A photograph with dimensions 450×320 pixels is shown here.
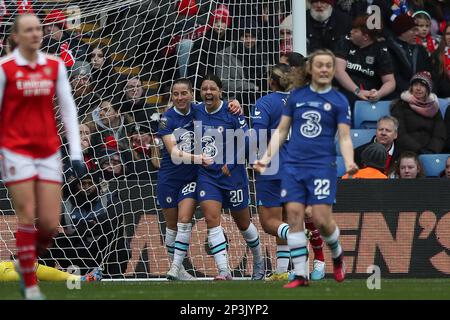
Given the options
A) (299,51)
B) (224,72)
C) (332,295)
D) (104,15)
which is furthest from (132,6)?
(332,295)

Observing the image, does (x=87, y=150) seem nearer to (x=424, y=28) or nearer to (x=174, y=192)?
(x=174, y=192)

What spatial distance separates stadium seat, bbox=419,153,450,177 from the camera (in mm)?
15930

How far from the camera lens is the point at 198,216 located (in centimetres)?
1475

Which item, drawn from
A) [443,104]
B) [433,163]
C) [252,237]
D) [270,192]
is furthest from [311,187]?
[443,104]

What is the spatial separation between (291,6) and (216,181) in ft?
8.67

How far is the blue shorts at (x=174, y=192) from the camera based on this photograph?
13.4m

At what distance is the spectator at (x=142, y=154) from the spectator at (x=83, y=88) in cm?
63

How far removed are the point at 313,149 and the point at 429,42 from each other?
7796 millimetres

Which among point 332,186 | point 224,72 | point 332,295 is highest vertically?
point 224,72

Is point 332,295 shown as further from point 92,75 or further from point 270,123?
point 92,75

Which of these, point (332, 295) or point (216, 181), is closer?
point (332, 295)

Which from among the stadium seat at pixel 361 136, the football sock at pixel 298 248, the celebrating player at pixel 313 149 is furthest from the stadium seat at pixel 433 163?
the football sock at pixel 298 248

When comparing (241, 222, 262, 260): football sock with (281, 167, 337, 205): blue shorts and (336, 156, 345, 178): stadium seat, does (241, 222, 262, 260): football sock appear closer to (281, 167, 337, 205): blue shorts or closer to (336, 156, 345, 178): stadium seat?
(336, 156, 345, 178): stadium seat

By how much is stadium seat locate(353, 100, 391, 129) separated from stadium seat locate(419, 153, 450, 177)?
85cm
